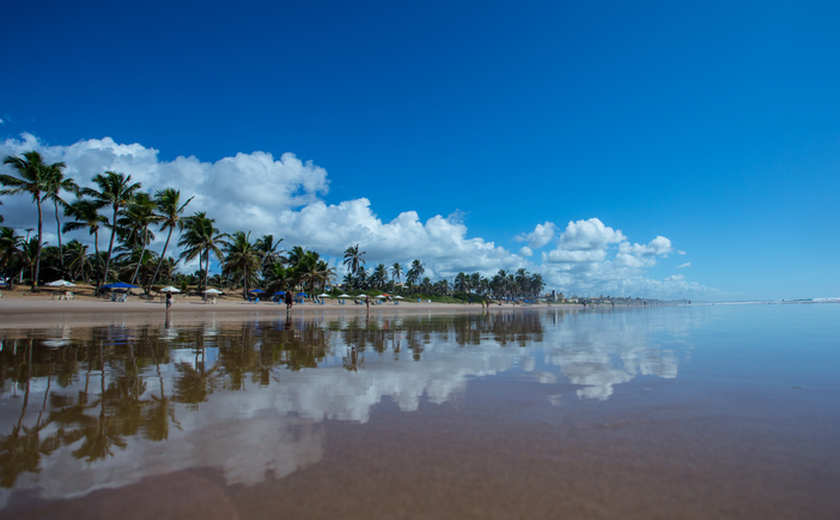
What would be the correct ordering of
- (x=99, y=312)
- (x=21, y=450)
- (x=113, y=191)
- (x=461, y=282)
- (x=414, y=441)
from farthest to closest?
(x=461, y=282) → (x=113, y=191) → (x=99, y=312) → (x=414, y=441) → (x=21, y=450)

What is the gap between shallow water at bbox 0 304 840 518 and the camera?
8.49 ft

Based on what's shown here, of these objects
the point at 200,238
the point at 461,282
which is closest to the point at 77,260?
the point at 200,238

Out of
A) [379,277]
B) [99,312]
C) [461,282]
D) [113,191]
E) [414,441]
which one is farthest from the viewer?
[461,282]

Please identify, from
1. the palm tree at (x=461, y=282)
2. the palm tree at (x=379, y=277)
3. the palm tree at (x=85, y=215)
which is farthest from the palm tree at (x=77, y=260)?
the palm tree at (x=461, y=282)

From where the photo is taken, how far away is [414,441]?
3.66 metres

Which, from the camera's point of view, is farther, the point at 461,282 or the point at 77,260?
the point at 461,282

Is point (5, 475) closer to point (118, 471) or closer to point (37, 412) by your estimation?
point (118, 471)

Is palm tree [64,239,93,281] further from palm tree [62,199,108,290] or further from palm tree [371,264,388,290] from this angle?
palm tree [371,264,388,290]

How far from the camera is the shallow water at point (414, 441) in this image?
8.49ft

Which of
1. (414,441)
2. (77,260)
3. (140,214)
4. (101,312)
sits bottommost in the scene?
(101,312)

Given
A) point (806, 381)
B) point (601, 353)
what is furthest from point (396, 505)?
point (601, 353)

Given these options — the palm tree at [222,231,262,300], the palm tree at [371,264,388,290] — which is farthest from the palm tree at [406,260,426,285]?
the palm tree at [222,231,262,300]

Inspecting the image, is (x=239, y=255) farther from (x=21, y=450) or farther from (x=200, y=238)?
(x=21, y=450)

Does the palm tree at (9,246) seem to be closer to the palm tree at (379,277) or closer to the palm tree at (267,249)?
the palm tree at (267,249)
